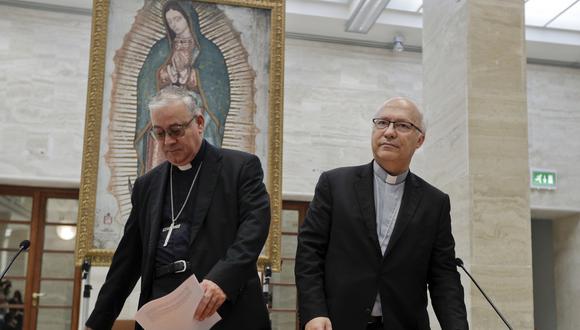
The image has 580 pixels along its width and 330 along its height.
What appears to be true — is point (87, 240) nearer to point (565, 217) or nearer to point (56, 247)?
point (56, 247)

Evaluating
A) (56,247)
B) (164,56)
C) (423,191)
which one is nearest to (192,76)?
(164,56)

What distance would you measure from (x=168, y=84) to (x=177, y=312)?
429 centimetres

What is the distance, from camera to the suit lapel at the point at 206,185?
329 centimetres

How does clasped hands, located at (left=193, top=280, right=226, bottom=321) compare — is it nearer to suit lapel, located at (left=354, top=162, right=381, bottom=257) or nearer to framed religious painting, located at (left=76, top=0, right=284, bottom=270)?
suit lapel, located at (left=354, top=162, right=381, bottom=257)

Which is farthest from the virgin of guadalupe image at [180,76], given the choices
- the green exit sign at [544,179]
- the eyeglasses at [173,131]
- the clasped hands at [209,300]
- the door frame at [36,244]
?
the green exit sign at [544,179]

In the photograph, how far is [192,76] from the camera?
277 inches

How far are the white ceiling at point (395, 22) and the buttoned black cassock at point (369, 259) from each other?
7672 millimetres

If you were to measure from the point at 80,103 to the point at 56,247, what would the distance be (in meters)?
2.16

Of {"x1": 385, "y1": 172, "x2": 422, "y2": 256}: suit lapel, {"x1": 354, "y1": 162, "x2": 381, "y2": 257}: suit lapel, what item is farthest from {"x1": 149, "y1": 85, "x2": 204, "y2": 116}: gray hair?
{"x1": 385, "y1": 172, "x2": 422, "y2": 256}: suit lapel

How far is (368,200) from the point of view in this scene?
10.9 ft

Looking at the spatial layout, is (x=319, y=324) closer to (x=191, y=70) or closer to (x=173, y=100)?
(x=173, y=100)

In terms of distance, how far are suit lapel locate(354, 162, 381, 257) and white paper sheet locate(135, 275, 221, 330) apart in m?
0.78

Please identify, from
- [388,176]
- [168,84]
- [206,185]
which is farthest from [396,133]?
[168,84]

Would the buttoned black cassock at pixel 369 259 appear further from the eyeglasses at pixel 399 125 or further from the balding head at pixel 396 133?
the eyeglasses at pixel 399 125
